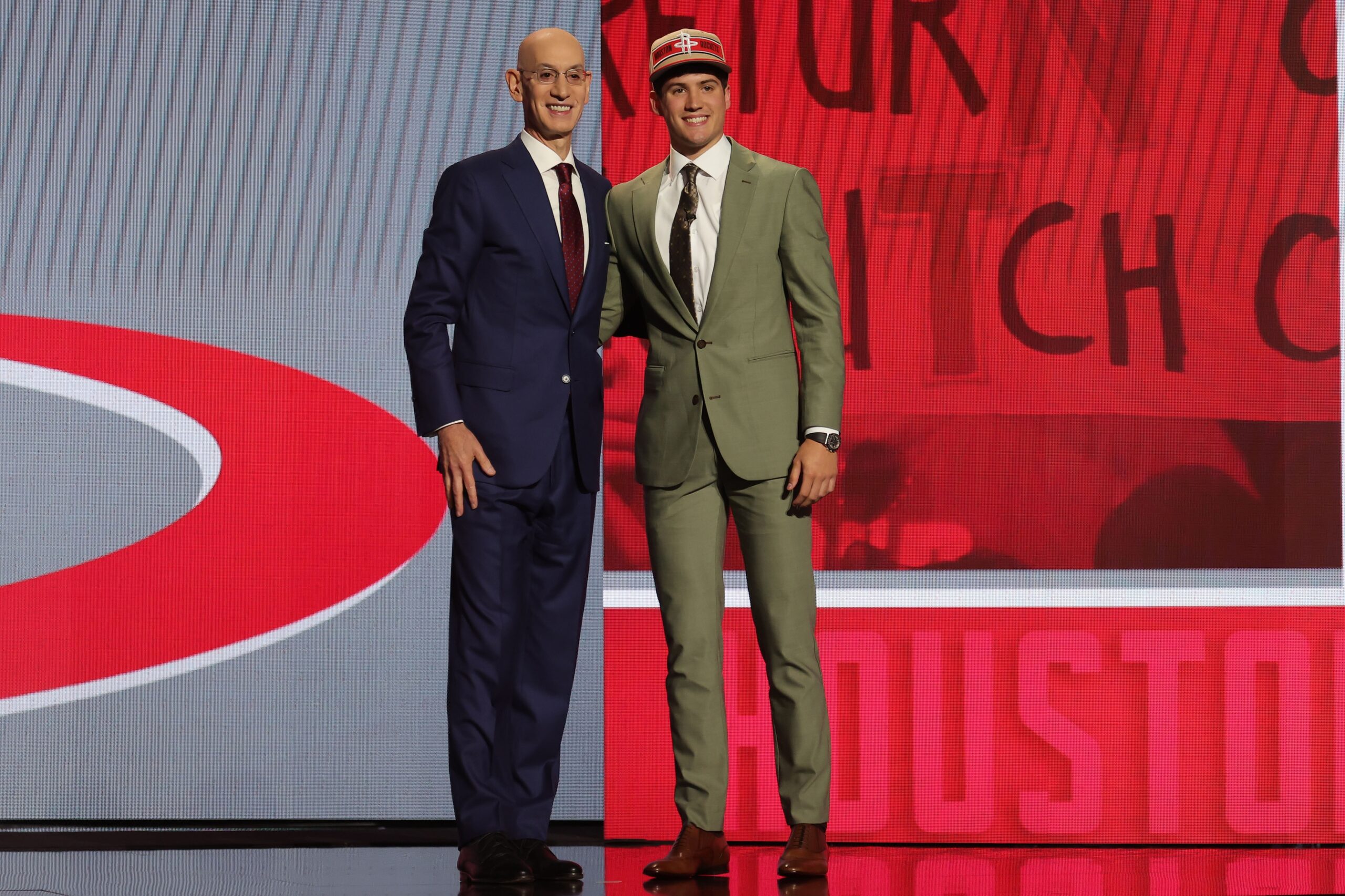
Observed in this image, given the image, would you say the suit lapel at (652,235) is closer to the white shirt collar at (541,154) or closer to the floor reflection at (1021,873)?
the white shirt collar at (541,154)

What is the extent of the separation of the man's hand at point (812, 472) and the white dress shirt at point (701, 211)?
0.07 meters

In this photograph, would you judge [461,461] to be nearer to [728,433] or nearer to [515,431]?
[515,431]

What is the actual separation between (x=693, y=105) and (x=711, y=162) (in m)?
0.12

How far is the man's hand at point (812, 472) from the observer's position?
2.50 m

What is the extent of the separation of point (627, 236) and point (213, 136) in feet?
4.66

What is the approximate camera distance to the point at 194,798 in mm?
3371

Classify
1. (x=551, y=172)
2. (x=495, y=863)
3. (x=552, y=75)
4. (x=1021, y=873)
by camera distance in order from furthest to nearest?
(x=1021, y=873), (x=551, y=172), (x=552, y=75), (x=495, y=863)

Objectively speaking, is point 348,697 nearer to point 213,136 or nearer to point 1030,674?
point 213,136

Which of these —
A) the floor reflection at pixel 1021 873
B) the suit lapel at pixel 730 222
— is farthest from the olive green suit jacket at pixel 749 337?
the floor reflection at pixel 1021 873

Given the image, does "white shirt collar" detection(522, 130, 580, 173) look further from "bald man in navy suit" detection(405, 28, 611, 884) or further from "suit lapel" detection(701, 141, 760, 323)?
"suit lapel" detection(701, 141, 760, 323)

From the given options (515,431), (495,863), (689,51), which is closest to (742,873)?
(495,863)

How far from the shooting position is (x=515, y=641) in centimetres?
258

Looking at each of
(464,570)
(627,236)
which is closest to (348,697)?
(464,570)

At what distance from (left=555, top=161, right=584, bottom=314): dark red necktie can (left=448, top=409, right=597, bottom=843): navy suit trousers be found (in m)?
0.26
